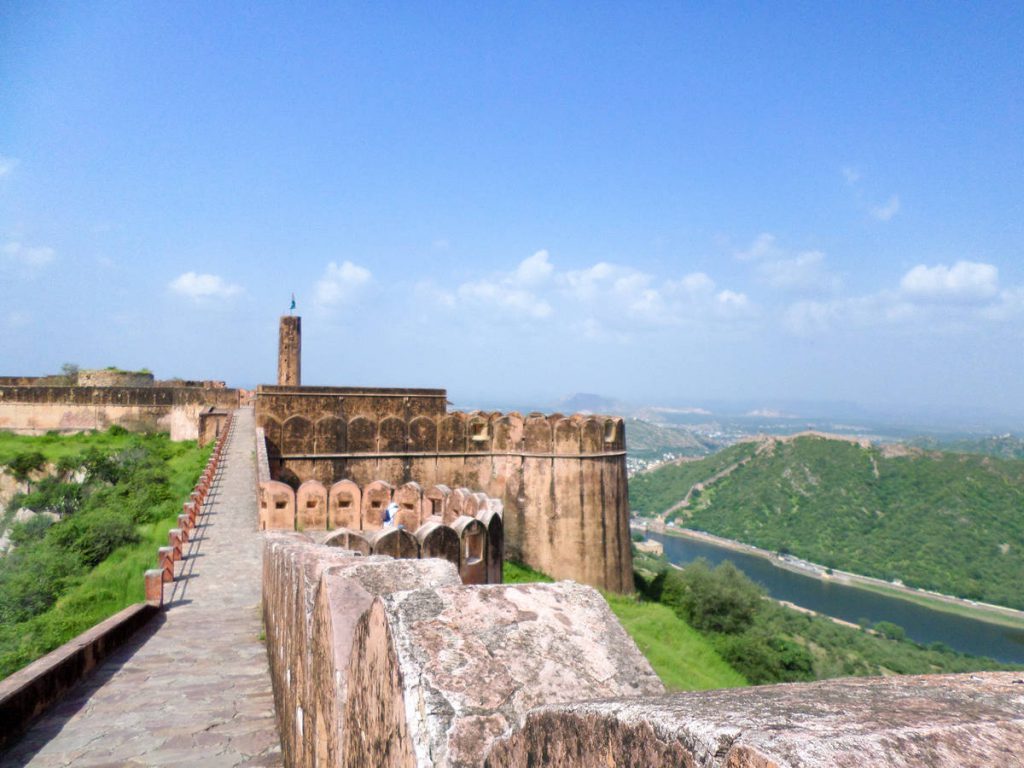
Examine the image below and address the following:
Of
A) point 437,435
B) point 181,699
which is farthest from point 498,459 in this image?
point 181,699

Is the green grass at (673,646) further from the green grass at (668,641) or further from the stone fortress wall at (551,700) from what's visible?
the stone fortress wall at (551,700)

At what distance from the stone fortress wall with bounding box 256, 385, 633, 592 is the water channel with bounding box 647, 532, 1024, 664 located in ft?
78.0

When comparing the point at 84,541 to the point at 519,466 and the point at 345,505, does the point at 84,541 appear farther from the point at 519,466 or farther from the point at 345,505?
the point at 519,466

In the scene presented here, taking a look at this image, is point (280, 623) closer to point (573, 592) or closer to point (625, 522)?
point (573, 592)

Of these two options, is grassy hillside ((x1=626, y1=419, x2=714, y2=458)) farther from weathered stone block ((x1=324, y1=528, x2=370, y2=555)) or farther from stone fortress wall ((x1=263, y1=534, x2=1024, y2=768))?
stone fortress wall ((x1=263, y1=534, x2=1024, y2=768))

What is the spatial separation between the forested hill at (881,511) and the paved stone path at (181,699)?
5393 cm

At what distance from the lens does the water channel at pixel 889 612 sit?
3959 cm

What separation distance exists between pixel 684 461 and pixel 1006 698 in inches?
3884

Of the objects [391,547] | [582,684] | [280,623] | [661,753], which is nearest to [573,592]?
[582,684]

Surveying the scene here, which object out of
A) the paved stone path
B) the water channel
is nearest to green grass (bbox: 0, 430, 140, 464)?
the paved stone path

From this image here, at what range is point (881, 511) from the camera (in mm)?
58188

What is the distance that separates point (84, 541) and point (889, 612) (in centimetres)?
4862

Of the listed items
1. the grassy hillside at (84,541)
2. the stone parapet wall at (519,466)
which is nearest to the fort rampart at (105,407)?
the grassy hillside at (84,541)

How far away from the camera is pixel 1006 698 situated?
2.41 feet
